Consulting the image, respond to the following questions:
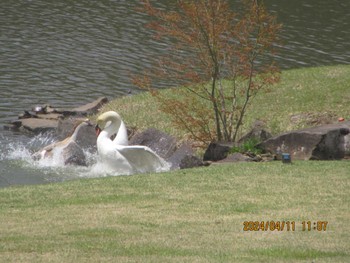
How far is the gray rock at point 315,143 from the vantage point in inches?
549

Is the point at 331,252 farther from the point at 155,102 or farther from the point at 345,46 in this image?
the point at 345,46

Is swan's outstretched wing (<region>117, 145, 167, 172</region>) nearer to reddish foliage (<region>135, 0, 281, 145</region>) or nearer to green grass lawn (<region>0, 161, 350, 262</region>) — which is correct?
reddish foliage (<region>135, 0, 281, 145</region>)

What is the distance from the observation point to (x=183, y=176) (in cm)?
1238

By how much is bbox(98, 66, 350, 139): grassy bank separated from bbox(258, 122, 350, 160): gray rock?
186cm

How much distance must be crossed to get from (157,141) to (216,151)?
6.41ft

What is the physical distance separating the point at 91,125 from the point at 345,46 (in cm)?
1252

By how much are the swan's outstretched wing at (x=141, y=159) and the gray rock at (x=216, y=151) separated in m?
0.72

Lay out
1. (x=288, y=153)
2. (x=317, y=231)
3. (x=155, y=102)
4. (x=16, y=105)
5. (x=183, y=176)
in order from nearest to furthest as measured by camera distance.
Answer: (x=317, y=231), (x=183, y=176), (x=288, y=153), (x=155, y=102), (x=16, y=105)

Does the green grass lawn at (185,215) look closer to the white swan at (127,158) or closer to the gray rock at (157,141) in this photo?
the white swan at (127,158)

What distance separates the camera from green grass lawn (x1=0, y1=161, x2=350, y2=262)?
26.4 feet

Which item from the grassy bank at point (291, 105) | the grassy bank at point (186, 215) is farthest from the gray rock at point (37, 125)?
the grassy bank at point (186, 215)

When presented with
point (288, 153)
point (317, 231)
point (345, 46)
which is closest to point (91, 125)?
point (288, 153)

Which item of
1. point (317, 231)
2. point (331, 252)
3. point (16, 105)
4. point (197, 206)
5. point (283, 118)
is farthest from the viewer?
point (16, 105)

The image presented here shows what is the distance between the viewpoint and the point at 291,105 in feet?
57.8
